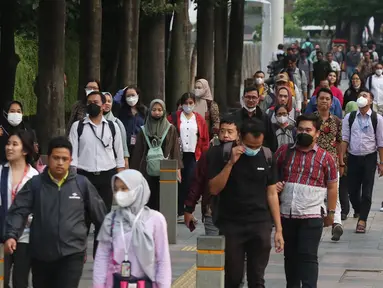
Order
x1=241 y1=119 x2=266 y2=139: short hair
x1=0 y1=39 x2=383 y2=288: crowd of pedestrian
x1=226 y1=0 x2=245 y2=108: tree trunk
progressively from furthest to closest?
1. x1=226 y1=0 x2=245 y2=108: tree trunk
2. x1=241 y1=119 x2=266 y2=139: short hair
3. x1=0 y1=39 x2=383 y2=288: crowd of pedestrian

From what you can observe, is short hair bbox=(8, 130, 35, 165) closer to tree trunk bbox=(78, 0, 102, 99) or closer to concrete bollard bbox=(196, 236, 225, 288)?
concrete bollard bbox=(196, 236, 225, 288)

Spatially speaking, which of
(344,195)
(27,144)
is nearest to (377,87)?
(344,195)

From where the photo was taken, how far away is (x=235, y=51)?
3312cm

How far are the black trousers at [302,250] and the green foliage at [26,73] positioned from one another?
52.2ft

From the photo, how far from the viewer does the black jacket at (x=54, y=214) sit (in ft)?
30.1

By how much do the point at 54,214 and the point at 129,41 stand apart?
1373cm

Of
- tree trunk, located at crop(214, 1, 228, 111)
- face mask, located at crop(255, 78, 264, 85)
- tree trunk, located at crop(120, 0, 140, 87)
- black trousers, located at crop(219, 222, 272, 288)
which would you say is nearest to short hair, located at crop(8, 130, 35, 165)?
black trousers, located at crop(219, 222, 272, 288)

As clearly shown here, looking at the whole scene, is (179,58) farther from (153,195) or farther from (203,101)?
(153,195)

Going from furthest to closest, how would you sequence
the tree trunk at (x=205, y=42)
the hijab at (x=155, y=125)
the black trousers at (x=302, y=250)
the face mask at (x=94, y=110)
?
the tree trunk at (x=205, y=42), the hijab at (x=155, y=125), the face mask at (x=94, y=110), the black trousers at (x=302, y=250)

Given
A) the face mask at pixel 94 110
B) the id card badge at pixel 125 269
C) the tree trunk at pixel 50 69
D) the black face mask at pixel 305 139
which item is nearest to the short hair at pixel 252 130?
the black face mask at pixel 305 139

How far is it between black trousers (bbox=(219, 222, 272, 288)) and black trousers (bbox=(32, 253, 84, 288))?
1404 millimetres

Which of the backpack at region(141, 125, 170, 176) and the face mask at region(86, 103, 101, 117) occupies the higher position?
the face mask at region(86, 103, 101, 117)

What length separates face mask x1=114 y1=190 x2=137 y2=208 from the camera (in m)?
8.12

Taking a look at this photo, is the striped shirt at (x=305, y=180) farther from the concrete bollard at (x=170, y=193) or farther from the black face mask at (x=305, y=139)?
the concrete bollard at (x=170, y=193)
